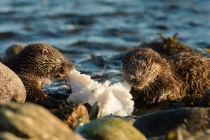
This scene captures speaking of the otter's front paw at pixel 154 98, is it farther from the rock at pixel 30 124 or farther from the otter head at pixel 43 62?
the rock at pixel 30 124

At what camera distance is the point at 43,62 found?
8242 mm

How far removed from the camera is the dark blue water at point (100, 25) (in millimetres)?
12719

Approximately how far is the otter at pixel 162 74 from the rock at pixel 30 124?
3315 mm

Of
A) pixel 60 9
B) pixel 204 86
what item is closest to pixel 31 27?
pixel 60 9

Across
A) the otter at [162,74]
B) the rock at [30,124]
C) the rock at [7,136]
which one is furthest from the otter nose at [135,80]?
the rock at [7,136]

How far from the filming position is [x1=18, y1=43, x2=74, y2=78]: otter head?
816cm

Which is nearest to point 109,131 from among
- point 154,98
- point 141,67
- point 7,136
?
point 7,136

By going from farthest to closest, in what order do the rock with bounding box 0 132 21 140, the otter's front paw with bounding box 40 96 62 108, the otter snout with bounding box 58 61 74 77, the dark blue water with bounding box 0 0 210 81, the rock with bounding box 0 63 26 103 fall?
1. the dark blue water with bounding box 0 0 210 81
2. the otter snout with bounding box 58 61 74 77
3. the otter's front paw with bounding box 40 96 62 108
4. the rock with bounding box 0 63 26 103
5. the rock with bounding box 0 132 21 140

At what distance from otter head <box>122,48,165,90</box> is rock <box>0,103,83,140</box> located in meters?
3.32

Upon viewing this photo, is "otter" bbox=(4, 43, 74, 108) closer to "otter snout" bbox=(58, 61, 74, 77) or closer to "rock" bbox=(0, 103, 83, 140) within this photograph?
"otter snout" bbox=(58, 61, 74, 77)

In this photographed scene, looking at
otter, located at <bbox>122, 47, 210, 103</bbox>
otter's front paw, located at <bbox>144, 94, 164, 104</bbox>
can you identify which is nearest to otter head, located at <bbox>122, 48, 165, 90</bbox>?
otter, located at <bbox>122, 47, 210, 103</bbox>

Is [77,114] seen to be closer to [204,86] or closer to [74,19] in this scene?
[204,86]

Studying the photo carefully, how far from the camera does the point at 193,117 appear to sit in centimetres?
547

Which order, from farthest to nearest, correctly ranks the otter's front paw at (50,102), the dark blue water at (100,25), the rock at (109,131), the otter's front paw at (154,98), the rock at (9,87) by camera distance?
1. the dark blue water at (100,25)
2. the otter's front paw at (154,98)
3. the otter's front paw at (50,102)
4. the rock at (9,87)
5. the rock at (109,131)
